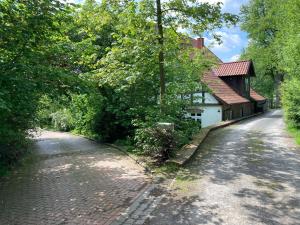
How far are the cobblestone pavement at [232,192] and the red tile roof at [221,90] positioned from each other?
1479 centimetres

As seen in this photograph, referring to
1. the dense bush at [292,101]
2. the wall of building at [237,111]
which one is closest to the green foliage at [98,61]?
the dense bush at [292,101]

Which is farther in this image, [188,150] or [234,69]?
[234,69]

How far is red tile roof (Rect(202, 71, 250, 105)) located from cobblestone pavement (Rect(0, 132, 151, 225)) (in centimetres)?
1589

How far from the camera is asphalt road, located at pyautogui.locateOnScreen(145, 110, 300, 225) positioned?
6.89 meters

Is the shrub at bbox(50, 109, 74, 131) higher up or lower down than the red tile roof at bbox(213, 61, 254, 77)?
lower down

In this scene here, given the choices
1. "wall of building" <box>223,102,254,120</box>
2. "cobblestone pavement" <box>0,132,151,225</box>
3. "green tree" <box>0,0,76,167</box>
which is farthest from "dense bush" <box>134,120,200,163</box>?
"wall of building" <box>223,102,254,120</box>

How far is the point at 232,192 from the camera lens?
8352mm

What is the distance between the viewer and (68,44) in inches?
443

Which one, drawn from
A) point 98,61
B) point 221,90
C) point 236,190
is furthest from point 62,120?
point 236,190

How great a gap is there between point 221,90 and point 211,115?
3.26m

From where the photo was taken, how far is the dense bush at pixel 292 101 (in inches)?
714

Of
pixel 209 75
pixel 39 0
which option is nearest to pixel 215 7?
pixel 39 0

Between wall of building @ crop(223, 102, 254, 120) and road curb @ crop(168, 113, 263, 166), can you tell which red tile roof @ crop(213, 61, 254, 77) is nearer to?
wall of building @ crop(223, 102, 254, 120)

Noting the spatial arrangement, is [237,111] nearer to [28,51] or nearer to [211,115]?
[211,115]
